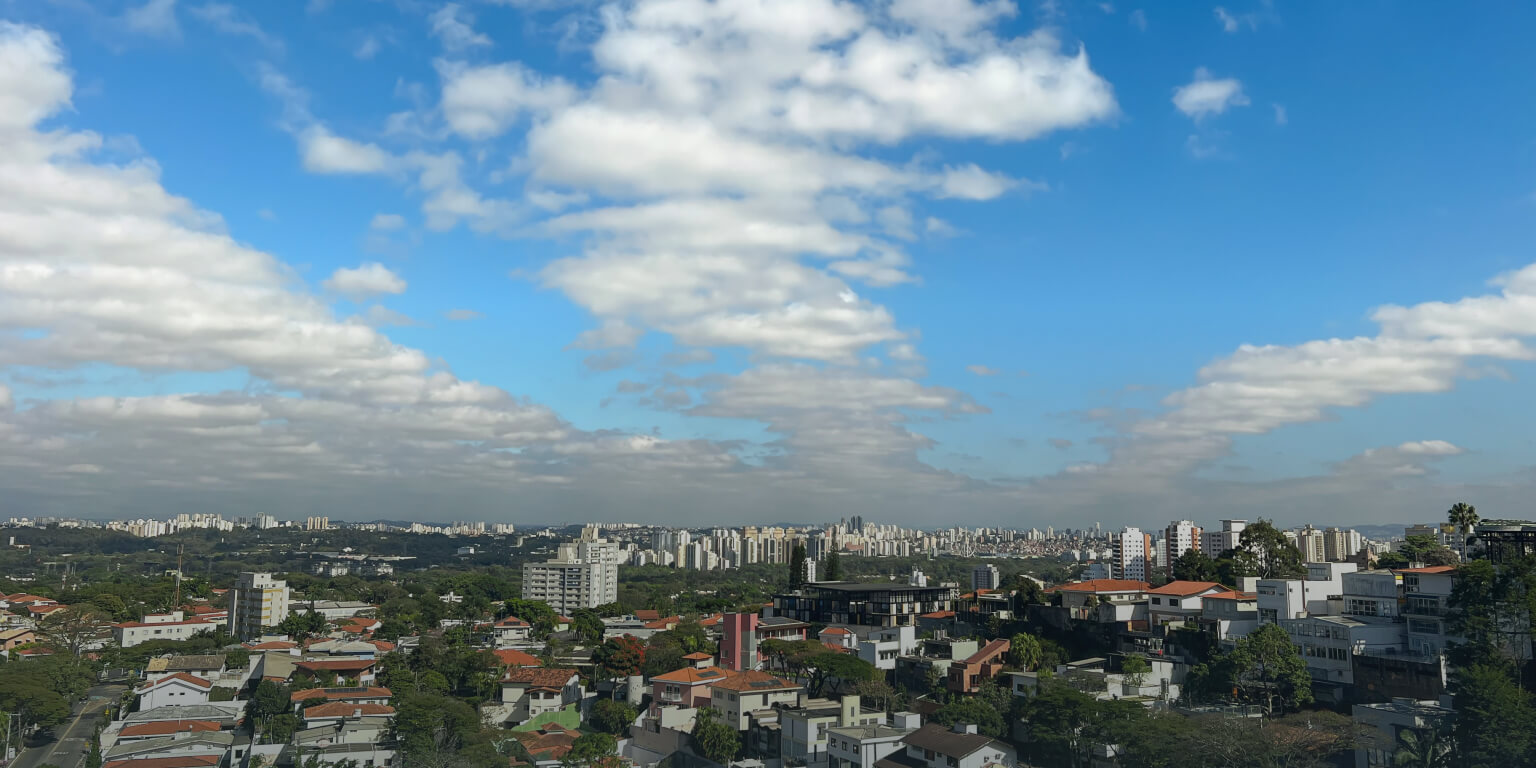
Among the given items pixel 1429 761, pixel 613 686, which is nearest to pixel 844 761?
pixel 613 686

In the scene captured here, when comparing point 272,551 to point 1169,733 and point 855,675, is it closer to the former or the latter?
point 855,675

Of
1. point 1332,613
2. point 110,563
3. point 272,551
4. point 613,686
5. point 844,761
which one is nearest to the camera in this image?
point 844,761

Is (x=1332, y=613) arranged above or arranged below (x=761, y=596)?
above

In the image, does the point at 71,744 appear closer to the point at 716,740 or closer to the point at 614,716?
the point at 614,716

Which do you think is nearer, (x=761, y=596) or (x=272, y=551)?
(x=761, y=596)

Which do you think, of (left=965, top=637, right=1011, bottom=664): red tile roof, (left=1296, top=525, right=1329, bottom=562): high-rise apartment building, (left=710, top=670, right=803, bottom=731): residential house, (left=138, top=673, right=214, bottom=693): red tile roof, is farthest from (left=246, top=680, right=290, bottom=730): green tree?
(left=1296, top=525, right=1329, bottom=562): high-rise apartment building

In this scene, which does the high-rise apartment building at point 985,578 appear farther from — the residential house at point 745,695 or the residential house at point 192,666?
the residential house at point 192,666
